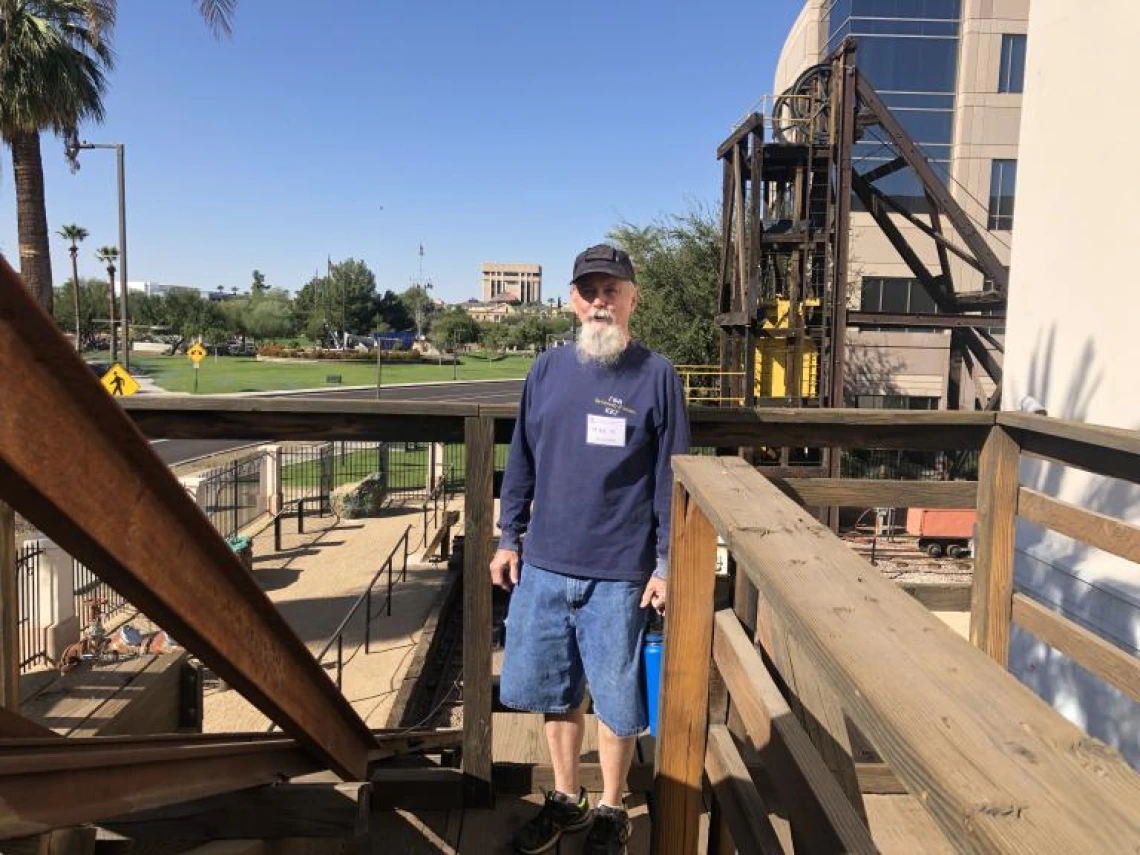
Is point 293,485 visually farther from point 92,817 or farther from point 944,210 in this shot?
point 92,817

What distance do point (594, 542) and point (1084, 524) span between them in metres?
1.59

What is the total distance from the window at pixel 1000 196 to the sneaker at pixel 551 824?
28109 millimetres

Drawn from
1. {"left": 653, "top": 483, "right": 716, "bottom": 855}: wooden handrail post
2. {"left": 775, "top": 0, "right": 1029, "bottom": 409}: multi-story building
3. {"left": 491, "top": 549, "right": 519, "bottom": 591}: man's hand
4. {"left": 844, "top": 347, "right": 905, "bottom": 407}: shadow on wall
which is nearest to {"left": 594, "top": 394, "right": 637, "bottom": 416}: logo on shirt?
{"left": 653, "top": 483, "right": 716, "bottom": 855}: wooden handrail post

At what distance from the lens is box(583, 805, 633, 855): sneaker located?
246 cm

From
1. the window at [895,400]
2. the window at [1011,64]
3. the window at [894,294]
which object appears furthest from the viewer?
the window at [894,294]

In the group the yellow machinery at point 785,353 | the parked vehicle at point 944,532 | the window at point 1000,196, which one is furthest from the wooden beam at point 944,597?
the window at point 1000,196

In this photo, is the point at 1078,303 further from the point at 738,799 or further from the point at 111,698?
the point at 111,698

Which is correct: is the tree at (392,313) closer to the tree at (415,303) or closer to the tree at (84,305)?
the tree at (415,303)

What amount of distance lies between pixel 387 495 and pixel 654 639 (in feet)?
72.4

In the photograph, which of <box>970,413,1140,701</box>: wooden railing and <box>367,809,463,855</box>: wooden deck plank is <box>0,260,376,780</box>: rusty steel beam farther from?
<box>970,413,1140,701</box>: wooden railing

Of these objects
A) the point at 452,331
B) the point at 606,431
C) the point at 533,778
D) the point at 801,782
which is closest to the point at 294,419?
the point at 606,431

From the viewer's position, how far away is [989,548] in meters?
2.88

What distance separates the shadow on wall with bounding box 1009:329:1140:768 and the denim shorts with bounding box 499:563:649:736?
11.3ft

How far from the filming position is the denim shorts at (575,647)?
96.7 inches
